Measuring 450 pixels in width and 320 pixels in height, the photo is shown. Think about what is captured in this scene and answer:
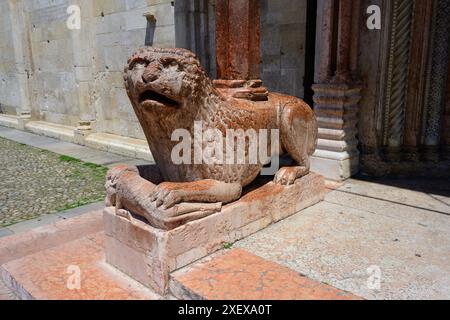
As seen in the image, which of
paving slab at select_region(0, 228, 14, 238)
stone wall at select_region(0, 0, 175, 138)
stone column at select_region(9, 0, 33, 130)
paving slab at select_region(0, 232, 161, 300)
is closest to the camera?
paving slab at select_region(0, 232, 161, 300)

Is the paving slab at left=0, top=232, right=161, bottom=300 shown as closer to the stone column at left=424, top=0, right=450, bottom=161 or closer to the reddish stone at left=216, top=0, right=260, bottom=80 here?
the reddish stone at left=216, top=0, right=260, bottom=80

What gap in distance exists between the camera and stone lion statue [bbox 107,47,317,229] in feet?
7.68

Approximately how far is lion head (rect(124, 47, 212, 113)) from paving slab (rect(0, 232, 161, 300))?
117cm

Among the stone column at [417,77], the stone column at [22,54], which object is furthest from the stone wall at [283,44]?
the stone column at [22,54]

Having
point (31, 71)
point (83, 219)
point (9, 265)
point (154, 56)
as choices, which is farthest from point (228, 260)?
point (31, 71)

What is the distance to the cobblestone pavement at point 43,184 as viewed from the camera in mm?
4577

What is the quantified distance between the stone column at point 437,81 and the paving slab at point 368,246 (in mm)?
1277

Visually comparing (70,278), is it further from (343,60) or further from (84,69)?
(84,69)

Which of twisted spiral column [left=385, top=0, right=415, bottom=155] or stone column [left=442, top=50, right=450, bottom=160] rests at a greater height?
twisted spiral column [left=385, top=0, right=415, bottom=155]

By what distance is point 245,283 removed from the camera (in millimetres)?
2275

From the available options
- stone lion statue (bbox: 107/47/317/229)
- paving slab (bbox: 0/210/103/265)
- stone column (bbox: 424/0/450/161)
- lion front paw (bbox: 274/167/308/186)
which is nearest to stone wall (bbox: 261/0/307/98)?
stone column (bbox: 424/0/450/161)

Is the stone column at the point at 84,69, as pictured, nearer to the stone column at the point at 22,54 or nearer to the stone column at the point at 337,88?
the stone column at the point at 22,54
